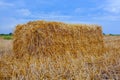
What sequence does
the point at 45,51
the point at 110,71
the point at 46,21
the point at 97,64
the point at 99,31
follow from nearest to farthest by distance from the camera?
the point at 110,71
the point at 97,64
the point at 45,51
the point at 46,21
the point at 99,31

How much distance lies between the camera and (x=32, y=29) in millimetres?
8938

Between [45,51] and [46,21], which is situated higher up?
[46,21]

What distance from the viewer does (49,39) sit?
9.02 meters

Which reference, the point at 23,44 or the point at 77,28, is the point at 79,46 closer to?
the point at 77,28

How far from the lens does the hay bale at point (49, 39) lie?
29.0 feet

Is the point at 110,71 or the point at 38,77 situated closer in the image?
the point at 38,77

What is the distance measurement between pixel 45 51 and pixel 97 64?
3.12 meters

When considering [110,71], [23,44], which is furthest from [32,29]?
[110,71]

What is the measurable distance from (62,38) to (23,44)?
1228 millimetres

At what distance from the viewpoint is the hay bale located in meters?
8.84

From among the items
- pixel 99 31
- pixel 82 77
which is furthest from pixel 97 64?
pixel 99 31

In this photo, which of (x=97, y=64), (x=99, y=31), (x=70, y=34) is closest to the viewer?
(x=97, y=64)

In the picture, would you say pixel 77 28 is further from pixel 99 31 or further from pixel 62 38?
pixel 99 31

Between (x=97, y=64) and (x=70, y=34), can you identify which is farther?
(x=70, y=34)
